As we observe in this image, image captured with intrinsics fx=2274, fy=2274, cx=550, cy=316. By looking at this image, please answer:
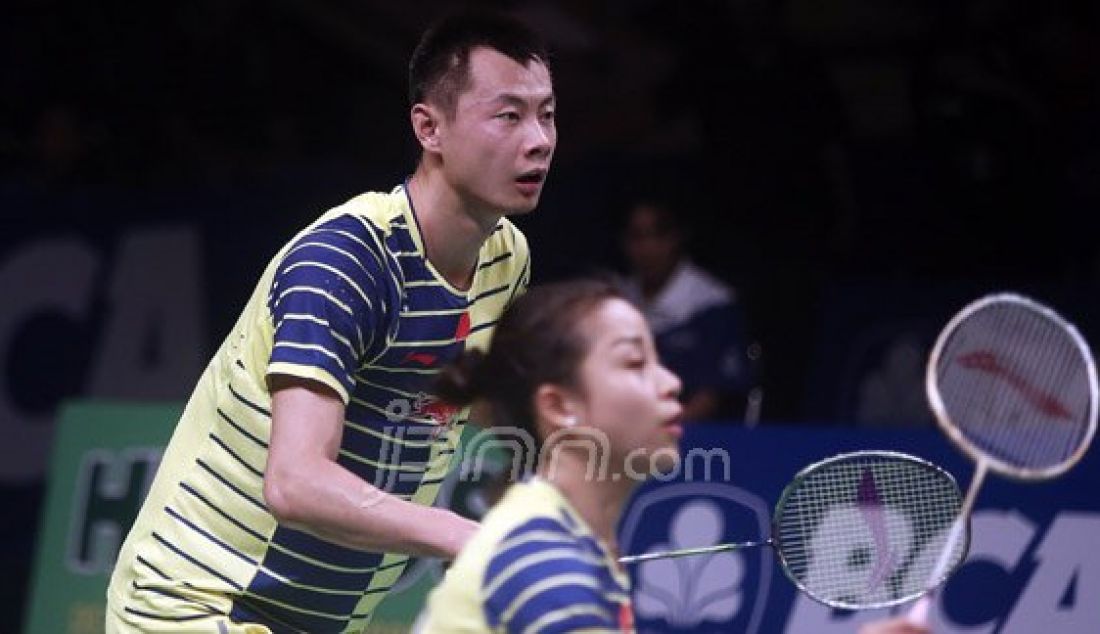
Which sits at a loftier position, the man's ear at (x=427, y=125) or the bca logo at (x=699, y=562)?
the man's ear at (x=427, y=125)

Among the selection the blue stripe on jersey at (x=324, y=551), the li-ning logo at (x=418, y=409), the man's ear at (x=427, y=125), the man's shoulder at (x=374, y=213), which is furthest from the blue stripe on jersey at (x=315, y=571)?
the man's ear at (x=427, y=125)

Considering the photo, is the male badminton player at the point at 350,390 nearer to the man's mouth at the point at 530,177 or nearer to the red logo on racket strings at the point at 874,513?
the man's mouth at the point at 530,177

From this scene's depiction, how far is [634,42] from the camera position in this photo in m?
11.4

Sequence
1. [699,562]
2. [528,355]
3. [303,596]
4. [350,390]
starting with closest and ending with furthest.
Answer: [528,355], [350,390], [303,596], [699,562]

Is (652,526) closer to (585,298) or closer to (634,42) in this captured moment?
(585,298)

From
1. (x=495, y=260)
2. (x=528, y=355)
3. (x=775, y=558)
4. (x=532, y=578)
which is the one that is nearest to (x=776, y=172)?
(x=775, y=558)

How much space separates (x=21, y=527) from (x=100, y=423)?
106cm

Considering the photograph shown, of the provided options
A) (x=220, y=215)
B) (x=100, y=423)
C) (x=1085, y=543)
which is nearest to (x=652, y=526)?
(x=1085, y=543)

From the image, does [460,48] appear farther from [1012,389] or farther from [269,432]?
[1012,389]

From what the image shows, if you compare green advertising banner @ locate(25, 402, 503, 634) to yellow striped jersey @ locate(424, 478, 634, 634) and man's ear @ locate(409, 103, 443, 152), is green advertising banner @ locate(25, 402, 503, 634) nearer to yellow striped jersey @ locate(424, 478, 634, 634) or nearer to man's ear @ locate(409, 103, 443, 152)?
man's ear @ locate(409, 103, 443, 152)

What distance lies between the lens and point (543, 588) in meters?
3.34

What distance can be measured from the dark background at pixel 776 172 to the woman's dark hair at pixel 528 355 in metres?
4.66

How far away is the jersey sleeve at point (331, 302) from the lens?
4.01m

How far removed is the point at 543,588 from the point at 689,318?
16.6 ft
